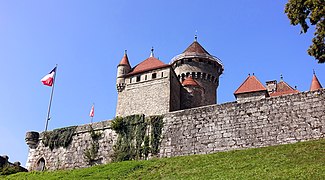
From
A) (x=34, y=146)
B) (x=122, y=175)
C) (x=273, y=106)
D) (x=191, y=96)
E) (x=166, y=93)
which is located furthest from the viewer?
(x=191, y=96)

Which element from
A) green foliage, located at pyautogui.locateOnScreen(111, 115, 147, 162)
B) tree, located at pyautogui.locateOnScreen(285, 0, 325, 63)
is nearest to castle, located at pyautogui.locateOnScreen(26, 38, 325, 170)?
green foliage, located at pyautogui.locateOnScreen(111, 115, 147, 162)

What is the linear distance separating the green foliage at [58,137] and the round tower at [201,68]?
55.8ft

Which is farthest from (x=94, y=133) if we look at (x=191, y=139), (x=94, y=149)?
(x=191, y=139)

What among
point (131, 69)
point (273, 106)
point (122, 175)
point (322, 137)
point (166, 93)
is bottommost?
point (122, 175)

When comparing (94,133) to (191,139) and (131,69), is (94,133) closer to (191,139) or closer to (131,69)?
(191,139)

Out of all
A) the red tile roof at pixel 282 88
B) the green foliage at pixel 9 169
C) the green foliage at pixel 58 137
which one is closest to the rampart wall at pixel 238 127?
the green foliage at pixel 58 137

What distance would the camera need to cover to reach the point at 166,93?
128 ft

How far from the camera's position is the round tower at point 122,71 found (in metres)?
42.3

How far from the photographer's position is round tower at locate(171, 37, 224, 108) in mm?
44906

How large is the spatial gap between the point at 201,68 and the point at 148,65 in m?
6.21

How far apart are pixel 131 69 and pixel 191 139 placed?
19085mm

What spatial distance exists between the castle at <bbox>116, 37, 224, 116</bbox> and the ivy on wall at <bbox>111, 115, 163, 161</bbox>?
9.50 metres

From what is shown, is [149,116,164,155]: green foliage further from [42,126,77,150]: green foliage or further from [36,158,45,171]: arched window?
[36,158,45,171]: arched window

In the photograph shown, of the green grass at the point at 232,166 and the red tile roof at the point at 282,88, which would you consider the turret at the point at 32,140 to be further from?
the red tile roof at the point at 282,88
